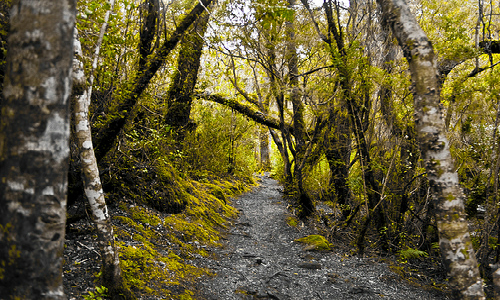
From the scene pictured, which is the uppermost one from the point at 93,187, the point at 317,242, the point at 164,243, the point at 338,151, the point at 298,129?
the point at 298,129

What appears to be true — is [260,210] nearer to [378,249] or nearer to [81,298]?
[378,249]

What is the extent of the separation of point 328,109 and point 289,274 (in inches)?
159

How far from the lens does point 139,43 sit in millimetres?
4695

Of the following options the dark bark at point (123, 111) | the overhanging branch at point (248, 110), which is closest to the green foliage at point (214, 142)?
the overhanging branch at point (248, 110)

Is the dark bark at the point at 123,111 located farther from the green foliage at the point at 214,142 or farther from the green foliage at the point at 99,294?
the green foliage at the point at 214,142

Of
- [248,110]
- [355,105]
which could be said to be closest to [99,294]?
[355,105]

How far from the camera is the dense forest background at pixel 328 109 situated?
4.27 m

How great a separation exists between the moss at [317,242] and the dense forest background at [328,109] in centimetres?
38

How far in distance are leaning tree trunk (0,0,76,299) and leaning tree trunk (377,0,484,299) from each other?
3.10 meters

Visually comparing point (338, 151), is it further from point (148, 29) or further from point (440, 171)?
point (148, 29)

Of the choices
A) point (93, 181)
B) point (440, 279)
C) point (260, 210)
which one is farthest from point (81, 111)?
point (260, 210)

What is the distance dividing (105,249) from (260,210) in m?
8.10

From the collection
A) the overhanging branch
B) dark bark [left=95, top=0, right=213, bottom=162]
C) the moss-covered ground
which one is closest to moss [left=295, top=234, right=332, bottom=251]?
the moss-covered ground

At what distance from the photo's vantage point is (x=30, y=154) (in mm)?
1259
